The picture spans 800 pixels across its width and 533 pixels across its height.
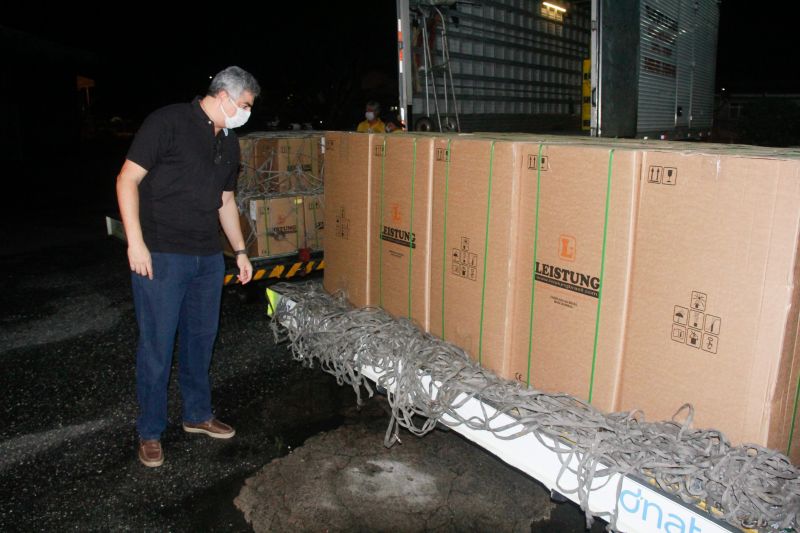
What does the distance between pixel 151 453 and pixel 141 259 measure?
1080 millimetres

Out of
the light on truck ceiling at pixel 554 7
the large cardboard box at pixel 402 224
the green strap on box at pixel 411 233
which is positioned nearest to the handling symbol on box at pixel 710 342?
the large cardboard box at pixel 402 224

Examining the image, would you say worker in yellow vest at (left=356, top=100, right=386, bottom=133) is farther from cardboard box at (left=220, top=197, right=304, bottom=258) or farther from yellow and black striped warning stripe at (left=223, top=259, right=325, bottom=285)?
yellow and black striped warning stripe at (left=223, top=259, right=325, bottom=285)

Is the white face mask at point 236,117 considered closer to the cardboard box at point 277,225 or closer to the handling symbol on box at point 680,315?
the handling symbol on box at point 680,315

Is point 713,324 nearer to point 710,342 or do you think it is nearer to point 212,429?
point 710,342

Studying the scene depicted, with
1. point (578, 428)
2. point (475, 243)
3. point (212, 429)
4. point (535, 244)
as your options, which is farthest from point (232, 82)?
point (578, 428)

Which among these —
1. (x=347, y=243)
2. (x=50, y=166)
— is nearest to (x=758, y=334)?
(x=347, y=243)

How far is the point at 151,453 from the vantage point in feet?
10.8

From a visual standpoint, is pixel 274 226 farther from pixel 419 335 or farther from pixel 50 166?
pixel 50 166

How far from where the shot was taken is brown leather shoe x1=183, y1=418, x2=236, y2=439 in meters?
3.60

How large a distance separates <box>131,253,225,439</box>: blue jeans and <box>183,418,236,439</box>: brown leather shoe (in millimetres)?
78

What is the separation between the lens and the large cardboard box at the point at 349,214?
3.29m

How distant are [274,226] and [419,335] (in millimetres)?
3097

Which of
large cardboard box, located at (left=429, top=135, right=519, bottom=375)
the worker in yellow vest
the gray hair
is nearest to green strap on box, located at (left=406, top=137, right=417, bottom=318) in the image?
large cardboard box, located at (left=429, top=135, right=519, bottom=375)

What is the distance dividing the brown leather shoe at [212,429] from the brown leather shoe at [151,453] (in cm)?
30
